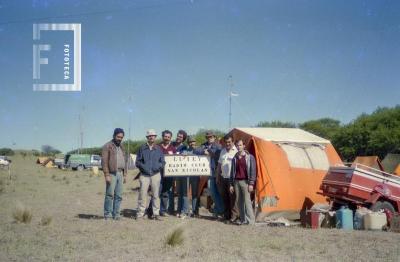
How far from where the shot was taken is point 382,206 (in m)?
10.4

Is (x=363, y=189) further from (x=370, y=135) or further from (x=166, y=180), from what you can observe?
(x=370, y=135)

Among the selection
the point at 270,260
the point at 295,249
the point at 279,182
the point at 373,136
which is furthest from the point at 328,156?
the point at 373,136

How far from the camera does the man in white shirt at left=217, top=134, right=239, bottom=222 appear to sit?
10.8 m

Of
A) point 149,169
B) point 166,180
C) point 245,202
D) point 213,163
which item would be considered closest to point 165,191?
point 166,180

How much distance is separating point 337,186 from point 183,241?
4275mm

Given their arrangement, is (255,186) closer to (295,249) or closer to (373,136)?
(295,249)

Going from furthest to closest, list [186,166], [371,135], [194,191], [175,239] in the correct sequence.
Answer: [371,135]
[194,191]
[186,166]
[175,239]

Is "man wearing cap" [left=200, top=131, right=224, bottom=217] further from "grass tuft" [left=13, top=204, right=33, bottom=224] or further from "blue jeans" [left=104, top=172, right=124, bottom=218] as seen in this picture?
"grass tuft" [left=13, top=204, right=33, bottom=224]

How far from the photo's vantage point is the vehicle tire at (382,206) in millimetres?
10312

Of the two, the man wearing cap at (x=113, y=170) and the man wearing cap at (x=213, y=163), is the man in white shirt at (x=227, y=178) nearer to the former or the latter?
the man wearing cap at (x=213, y=163)

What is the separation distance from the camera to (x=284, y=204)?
11.1 m

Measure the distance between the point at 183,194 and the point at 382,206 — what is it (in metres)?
4.46

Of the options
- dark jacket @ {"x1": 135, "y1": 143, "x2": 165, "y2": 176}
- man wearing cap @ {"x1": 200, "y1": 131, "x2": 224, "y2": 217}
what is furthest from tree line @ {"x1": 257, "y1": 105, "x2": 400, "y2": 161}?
dark jacket @ {"x1": 135, "y1": 143, "x2": 165, "y2": 176}

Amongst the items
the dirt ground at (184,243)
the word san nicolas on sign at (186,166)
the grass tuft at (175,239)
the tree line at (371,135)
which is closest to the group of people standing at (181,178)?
the word san nicolas on sign at (186,166)
